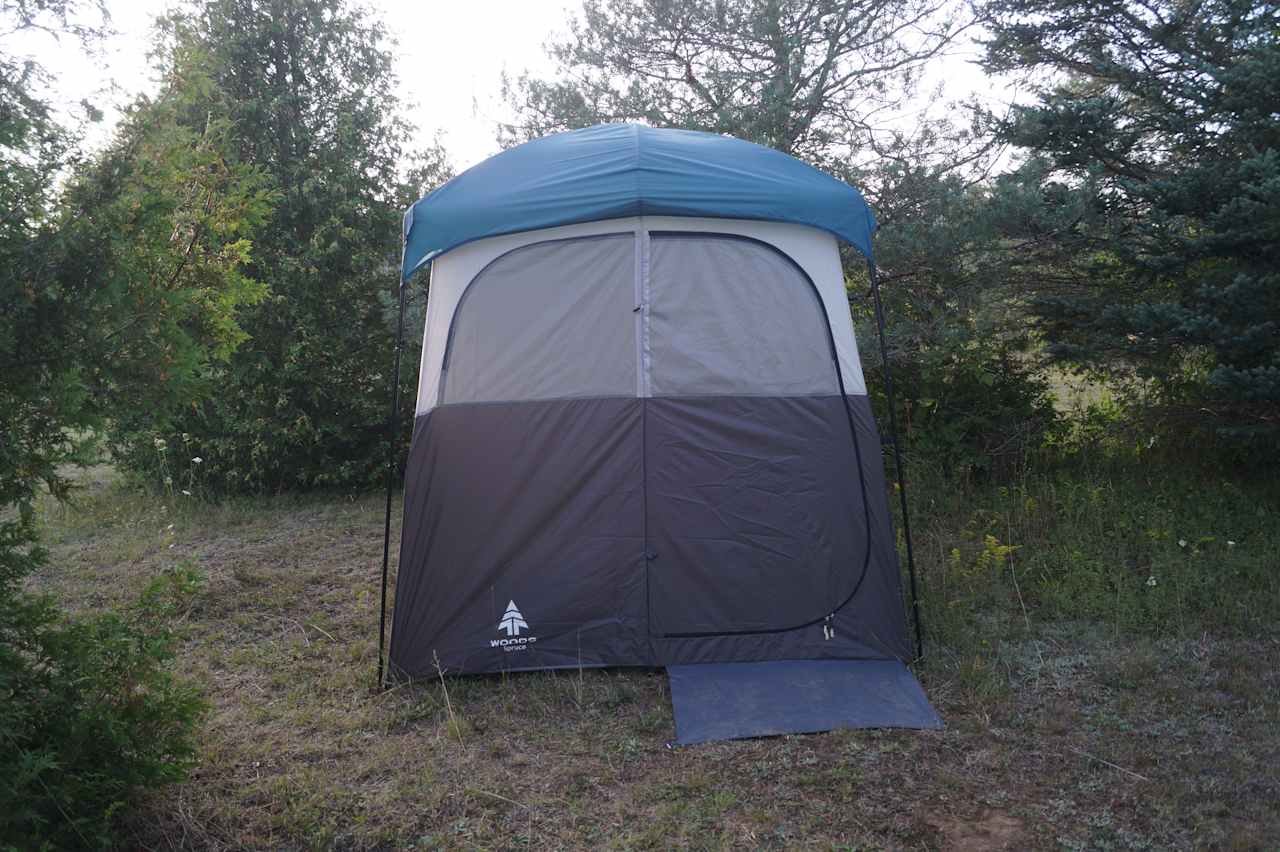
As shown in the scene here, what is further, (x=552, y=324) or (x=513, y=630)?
(x=552, y=324)

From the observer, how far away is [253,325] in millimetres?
6879

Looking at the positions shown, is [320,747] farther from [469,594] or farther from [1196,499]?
[1196,499]

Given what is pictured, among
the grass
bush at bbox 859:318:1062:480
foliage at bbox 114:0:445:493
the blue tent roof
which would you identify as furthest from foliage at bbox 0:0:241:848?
foliage at bbox 114:0:445:493

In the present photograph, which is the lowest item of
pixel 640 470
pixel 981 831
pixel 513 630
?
pixel 981 831

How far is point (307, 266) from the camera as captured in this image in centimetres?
696

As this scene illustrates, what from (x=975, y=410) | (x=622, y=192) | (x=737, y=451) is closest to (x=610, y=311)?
(x=622, y=192)

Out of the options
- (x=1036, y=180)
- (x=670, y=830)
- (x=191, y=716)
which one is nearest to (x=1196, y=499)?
(x=1036, y=180)

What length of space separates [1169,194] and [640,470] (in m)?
3.17

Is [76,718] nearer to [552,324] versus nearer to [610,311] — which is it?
[552,324]

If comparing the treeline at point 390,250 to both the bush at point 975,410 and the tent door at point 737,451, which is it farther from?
the tent door at point 737,451

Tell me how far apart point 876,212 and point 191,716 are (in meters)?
5.23

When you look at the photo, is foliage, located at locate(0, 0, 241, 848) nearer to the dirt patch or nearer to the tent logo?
the tent logo

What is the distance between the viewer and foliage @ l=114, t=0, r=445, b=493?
6.95m

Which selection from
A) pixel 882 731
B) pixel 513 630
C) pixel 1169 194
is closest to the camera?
pixel 882 731
